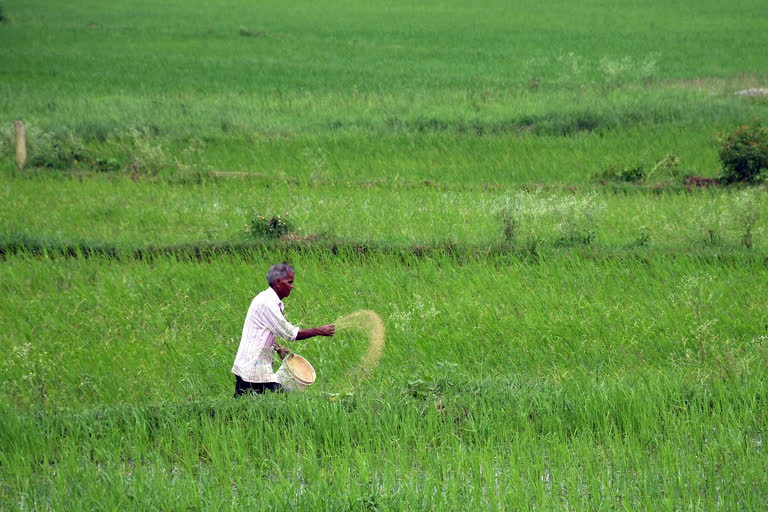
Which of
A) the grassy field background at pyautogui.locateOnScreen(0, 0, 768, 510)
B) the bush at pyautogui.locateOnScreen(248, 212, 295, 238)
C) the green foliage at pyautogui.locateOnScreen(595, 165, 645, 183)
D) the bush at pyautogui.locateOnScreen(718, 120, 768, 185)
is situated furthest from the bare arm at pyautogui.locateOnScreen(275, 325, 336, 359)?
the bush at pyautogui.locateOnScreen(718, 120, 768, 185)

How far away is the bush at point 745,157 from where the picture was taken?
11461 mm

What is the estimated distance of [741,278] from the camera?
24.8 feet

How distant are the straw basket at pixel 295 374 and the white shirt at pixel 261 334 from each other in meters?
0.15

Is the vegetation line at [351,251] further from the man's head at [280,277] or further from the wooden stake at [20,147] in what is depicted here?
the wooden stake at [20,147]

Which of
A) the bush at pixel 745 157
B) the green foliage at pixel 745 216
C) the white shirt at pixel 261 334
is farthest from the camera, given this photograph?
the bush at pixel 745 157

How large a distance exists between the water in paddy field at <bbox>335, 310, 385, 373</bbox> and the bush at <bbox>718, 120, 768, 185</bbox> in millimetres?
7294

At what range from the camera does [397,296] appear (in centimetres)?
755

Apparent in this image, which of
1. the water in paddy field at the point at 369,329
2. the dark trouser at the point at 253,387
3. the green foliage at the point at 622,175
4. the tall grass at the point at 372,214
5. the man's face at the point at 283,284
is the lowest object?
the water in paddy field at the point at 369,329

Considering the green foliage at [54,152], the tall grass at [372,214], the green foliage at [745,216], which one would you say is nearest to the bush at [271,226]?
the tall grass at [372,214]

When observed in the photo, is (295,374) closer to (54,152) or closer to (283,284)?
(283,284)

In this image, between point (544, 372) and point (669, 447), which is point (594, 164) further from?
point (669, 447)

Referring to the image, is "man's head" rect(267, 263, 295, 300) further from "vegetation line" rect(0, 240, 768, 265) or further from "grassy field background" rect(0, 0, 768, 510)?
"vegetation line" rect(0, 240, 768, 265)

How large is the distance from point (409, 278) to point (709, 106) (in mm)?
10259

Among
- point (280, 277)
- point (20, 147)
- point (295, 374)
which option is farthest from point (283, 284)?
point (20, 147)
